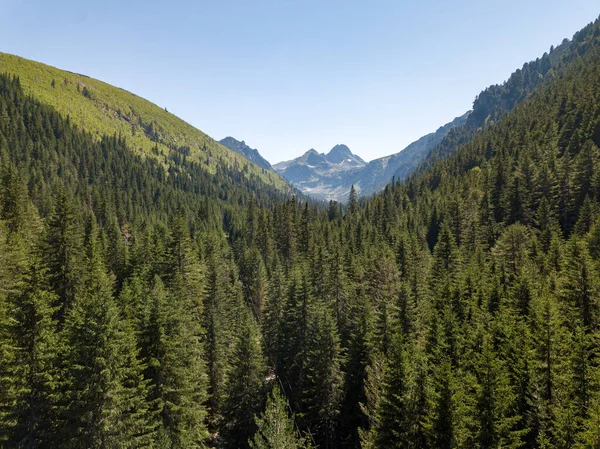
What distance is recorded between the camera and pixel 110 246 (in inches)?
2311

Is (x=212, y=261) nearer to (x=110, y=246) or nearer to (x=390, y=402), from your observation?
(x=110, y=246)

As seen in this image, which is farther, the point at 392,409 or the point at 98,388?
the point at 392,409

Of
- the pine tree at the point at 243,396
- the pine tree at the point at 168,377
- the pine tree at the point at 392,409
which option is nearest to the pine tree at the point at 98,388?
the pine tree at the point at 168,377

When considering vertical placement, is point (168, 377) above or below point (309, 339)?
above

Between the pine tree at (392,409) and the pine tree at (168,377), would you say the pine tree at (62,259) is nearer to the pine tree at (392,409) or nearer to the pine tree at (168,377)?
the pine tree at (168,377)

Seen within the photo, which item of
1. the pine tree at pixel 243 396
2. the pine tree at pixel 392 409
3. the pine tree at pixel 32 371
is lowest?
the pine tree at pixel 243 396

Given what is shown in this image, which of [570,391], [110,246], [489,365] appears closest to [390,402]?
[489,365]

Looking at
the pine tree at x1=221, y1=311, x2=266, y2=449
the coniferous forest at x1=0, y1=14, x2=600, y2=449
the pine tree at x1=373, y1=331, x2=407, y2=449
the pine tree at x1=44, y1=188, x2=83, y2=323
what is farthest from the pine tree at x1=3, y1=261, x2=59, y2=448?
the pine tree at x1=373, y1=331, x2=407, y2=449

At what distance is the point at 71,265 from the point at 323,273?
31.8 m

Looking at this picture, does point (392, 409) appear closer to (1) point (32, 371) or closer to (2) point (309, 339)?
(2) point (309, 339)

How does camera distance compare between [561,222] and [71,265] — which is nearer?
[71,265]

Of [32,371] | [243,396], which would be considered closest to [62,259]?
[32,371]

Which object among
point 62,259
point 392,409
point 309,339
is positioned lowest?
point 309,339

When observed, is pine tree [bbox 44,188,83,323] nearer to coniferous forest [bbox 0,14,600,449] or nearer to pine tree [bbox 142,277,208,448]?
coniferous forest [bbox 0,14,600,449]
